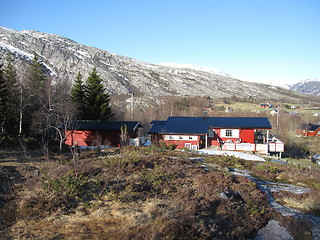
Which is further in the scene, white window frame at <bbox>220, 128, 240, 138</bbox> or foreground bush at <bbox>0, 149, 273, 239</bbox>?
white window frame at <bbox>220, 128, 240, 138</bbox>

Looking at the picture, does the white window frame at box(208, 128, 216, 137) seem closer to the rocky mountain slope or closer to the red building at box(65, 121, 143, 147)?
the red building at box(65, 121, 143, 147)

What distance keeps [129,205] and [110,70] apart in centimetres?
15986

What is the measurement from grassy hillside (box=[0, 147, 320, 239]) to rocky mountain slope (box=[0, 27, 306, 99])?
116m

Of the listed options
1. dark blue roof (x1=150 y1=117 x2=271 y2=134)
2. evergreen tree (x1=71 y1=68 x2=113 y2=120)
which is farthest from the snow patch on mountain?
dark blue roof (x1=150 y1=117 x2=271 y2=134)

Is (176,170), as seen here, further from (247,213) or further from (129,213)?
(129,213)

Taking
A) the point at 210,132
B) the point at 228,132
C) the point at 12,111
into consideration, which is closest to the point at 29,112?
the point at 12,111

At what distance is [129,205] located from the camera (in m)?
9.21

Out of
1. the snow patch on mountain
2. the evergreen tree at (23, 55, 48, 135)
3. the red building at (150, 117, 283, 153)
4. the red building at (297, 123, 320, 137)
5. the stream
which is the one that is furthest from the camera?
the snow patch on mountain

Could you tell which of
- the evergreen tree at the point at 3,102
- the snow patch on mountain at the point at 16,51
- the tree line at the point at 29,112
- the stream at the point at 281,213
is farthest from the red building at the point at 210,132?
the snow patch on mountain at the point at 16,51

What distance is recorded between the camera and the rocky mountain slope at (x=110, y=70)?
137750mm

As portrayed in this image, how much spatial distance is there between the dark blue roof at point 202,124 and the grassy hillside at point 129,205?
19.2 metres

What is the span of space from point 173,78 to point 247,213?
566 feet

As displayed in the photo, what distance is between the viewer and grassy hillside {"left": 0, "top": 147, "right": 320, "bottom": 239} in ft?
24.1

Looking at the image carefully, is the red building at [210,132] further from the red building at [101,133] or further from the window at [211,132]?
the red building at [101,133]
